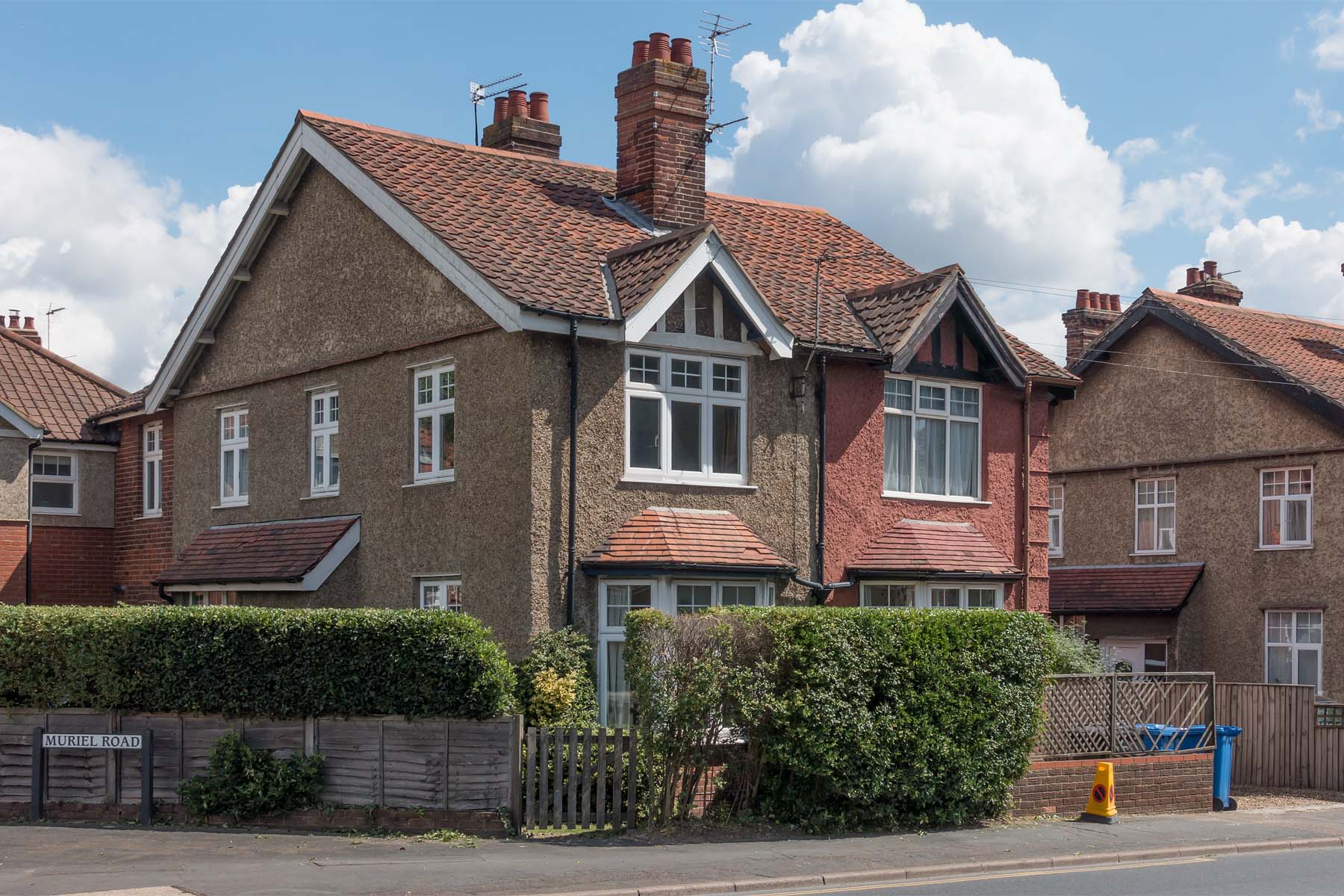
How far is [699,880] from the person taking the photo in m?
12.7

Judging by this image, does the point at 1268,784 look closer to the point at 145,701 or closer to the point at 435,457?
the point at 435,457

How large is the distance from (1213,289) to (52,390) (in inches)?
997

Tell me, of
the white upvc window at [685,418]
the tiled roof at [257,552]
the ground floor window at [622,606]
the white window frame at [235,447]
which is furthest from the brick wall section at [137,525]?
the ground floor window at [622,606]

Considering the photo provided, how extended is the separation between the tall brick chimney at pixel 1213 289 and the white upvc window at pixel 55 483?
79.4 ft

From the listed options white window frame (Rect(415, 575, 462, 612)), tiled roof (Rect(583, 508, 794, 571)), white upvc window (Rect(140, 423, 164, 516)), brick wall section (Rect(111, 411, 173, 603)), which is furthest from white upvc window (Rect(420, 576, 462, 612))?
white upvc window (Rect(140, 423, 164, 516))

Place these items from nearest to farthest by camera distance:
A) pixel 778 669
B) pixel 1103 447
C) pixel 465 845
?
pixel 465 845 → pixel 778 669 → pixel 1103 447

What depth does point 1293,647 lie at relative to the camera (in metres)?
27.9

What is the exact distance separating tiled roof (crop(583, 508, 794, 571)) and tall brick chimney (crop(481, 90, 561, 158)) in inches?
342

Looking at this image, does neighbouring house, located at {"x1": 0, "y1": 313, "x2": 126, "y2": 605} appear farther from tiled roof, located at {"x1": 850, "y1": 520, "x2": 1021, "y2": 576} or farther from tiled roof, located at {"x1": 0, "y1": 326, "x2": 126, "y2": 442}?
tiled roof, located at {"x1": 850, "y1": 520, "x2": 1021, "y2": 576}

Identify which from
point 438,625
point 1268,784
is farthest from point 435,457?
point 1268,784

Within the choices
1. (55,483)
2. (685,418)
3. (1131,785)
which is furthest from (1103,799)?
(55,483)

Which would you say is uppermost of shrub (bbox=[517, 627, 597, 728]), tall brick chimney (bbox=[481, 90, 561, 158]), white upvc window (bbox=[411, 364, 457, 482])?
tall brick chimney (bbox=[481, 90, 561, 158])

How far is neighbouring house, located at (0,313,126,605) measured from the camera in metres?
26.7

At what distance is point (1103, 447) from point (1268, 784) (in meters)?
10.2
